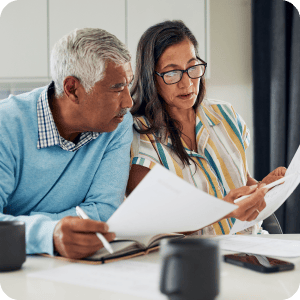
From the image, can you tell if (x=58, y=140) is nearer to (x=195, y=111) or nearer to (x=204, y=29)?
(x=195, y=111)

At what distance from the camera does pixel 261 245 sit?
3.08 feet

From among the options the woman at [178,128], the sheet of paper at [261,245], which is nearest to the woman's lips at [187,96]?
the woman at [178,128]

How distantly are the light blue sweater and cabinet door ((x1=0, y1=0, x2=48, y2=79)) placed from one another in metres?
1.38

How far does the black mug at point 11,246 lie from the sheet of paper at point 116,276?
0.04m

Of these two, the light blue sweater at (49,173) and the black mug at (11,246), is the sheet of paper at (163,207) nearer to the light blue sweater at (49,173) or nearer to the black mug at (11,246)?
the black mug at (11,246)

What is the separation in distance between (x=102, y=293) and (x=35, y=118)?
0.68m

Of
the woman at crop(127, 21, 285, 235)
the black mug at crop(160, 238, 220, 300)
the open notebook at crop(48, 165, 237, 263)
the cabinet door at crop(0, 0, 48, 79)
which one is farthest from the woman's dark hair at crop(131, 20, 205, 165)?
the cabinet door at crop(0, 0, 48, 79)

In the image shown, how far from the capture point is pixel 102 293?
624mm

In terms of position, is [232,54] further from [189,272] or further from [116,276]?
[189,272]

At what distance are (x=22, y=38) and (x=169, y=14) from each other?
3.18 feet

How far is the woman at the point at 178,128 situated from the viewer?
1.45 meters

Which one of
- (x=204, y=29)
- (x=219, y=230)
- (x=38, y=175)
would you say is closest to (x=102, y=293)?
(x=38, y=175)

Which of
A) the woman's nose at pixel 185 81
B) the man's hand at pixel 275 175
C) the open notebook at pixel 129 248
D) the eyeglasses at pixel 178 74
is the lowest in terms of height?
the open notebook at pixel 129 248

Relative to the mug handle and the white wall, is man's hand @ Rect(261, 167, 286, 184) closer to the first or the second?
the mug handle
